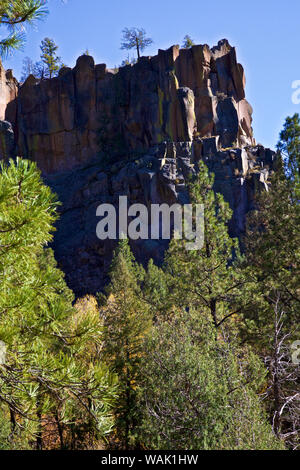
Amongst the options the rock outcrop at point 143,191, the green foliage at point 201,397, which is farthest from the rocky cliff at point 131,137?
the green foliage at point 201,397

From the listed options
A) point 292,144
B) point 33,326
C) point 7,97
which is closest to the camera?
point 33,326

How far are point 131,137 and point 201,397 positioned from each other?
43477 millimetres

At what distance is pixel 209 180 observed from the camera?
42.2ft

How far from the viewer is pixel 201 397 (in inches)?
287

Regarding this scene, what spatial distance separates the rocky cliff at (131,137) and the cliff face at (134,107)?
0.13 metres

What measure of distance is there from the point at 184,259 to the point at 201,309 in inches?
64.3

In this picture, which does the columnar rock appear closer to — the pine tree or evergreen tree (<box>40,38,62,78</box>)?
evergreen tree (<box>40,38,62,78</box>)

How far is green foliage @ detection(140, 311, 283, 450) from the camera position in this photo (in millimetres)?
6180

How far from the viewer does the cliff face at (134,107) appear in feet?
148

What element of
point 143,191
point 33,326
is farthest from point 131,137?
point 33,326

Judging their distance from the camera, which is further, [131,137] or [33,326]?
[131,137]

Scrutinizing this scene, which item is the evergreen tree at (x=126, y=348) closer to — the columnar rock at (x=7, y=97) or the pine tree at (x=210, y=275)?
the pine tree at (x=210, y=275)
